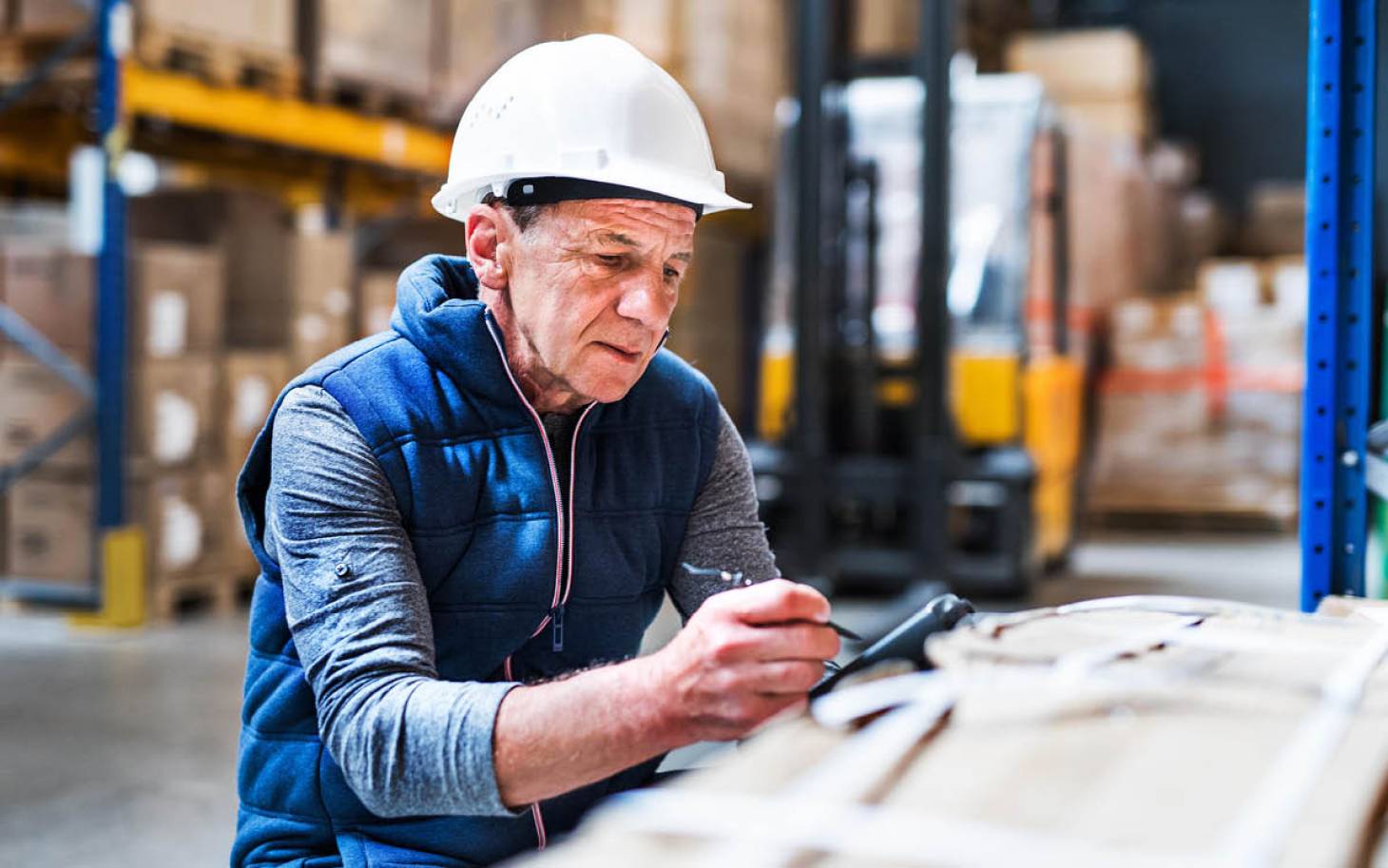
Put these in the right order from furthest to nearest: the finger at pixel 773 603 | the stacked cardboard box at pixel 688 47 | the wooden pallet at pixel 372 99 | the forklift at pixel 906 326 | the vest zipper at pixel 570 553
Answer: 1. the stacked cardboard box at pixel 688 47
2. the wooden pallet at pixel 372 99
3. the forklift at pixel 906 326
4. the vest zipper at pixel 570 553
5. the finger at pixel 773 603

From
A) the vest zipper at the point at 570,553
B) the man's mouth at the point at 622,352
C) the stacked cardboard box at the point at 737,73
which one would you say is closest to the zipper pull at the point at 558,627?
the vest zipper at the point at 570,553

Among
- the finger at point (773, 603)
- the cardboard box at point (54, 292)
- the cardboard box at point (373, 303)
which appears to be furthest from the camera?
the cardboard box at point (373, 303)

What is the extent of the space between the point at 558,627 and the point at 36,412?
17.7 feet

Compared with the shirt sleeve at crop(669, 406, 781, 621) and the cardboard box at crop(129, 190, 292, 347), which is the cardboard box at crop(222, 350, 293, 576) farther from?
the shirt sleeve at crop(669, 406, 781, 621)

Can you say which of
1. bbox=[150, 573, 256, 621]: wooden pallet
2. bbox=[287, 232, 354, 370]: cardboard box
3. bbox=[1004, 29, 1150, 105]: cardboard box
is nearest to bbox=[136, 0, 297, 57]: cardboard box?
bbox=[287, 232, 354, 370]: cardboard box

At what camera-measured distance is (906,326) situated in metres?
7.40

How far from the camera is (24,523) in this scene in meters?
6.58

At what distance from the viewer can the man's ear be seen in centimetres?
182

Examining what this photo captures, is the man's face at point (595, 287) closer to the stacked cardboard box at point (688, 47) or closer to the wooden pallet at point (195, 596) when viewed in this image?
the wooden pallet at point (195, 596)

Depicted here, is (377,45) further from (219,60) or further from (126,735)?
(126,735)

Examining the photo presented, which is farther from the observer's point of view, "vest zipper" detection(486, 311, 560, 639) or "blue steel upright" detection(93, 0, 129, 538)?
"blue steel upright" detection(93, 0, 129, 538)

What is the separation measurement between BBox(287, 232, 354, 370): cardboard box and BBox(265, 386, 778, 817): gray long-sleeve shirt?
5699 millimetres

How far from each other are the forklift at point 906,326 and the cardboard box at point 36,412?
3.19m

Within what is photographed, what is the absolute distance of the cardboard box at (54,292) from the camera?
21.0 ft
